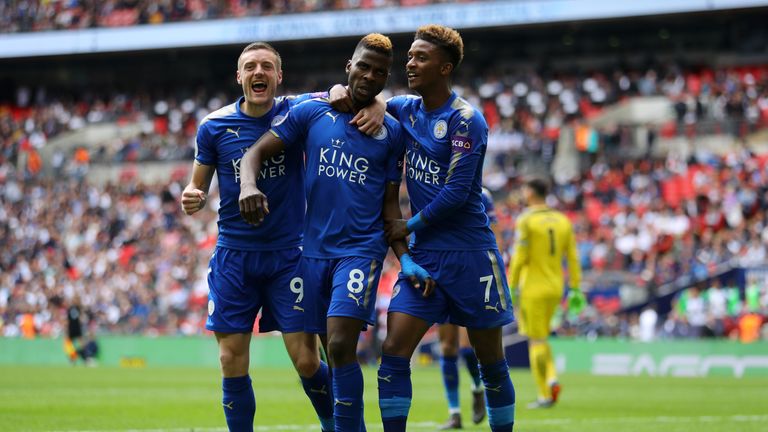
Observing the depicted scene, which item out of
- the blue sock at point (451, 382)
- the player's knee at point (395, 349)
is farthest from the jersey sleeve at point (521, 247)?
the player's knee at point (395, 349)

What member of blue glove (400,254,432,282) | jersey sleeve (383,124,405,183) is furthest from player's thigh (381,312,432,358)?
jersey sleeve (383,124,405,183)

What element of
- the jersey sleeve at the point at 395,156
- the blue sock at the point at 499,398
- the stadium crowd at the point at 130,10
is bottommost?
the blue sock at the point at 499,398

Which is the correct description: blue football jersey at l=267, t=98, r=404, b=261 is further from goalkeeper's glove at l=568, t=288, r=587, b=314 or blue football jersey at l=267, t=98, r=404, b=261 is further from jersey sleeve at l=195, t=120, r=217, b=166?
goalkeeper's glove at l=568, t=288, r=587, b=314

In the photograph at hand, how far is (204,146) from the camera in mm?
7949

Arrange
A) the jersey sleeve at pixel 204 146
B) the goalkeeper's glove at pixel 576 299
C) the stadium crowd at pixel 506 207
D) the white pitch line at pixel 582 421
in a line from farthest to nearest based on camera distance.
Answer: the stadium crowd at pixel 506 207
the goalkeeper's glove at pixel 576 299
the white pitch line at pixel 582 421
the jersey sleeve at pixel 204 146

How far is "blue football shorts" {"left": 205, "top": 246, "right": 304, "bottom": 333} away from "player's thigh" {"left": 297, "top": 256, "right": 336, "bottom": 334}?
0.19 metres

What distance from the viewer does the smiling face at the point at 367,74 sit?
293 inches

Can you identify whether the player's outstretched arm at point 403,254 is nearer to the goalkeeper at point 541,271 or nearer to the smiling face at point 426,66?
the smiling face at point 426,66

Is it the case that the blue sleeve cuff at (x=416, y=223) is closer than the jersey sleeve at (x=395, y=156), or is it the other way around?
the blue sleeve cuff at (x=416, y=223)

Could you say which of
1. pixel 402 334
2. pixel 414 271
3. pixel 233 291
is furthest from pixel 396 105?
pixel 233 291

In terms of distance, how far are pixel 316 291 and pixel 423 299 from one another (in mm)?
668

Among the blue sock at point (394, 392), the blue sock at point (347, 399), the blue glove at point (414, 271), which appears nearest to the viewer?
the blue sock at point (347, 399)

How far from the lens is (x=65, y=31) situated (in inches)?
1763

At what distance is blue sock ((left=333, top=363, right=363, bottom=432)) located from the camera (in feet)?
23.5
